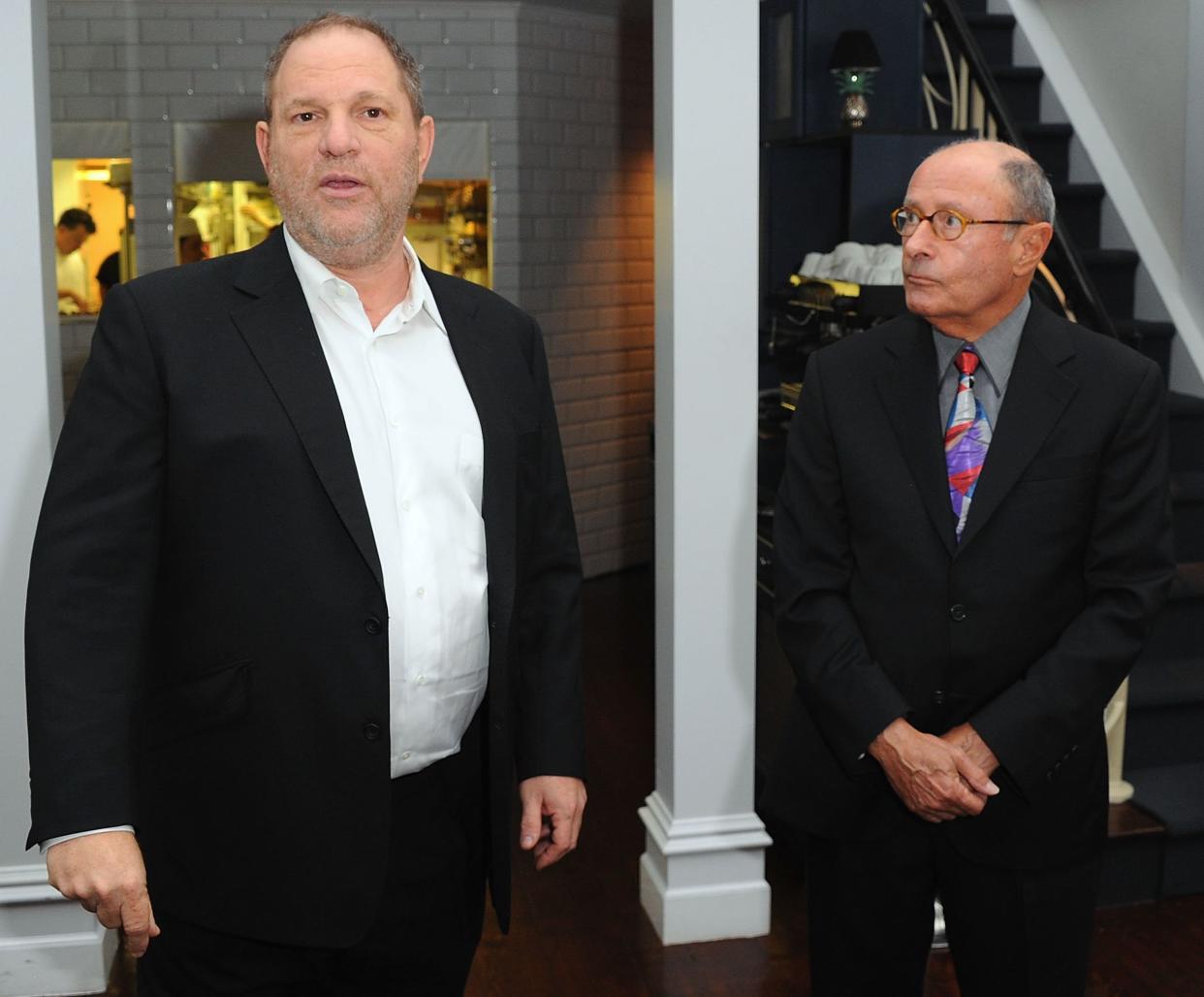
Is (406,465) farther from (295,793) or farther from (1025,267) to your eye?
(1025,267)

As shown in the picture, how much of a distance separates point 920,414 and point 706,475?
1.22 metres

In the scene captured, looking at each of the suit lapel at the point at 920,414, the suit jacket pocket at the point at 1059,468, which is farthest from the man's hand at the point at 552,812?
the suit jacket pocket at the point at 1059,468

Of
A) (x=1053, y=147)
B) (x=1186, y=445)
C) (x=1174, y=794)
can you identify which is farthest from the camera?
(x=1053, y=147)

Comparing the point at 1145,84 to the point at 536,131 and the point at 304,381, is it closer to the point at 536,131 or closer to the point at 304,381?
the point at 536,131

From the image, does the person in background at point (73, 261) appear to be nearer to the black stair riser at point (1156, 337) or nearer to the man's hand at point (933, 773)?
the black stair riser at point (1156, 337)

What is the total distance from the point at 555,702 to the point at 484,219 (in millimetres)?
5555

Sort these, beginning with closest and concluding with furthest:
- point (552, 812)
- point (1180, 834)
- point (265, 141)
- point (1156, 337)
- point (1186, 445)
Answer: point (265, 141) → point (552, 812) → point (1180, 834) → point (1186, 445) → point (1156, 337)

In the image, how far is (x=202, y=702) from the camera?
167 cm

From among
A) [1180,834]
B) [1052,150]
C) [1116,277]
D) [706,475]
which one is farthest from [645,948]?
[1052,150]

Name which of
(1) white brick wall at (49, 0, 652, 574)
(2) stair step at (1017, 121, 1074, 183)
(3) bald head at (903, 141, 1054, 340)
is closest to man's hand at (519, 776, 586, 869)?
(3) bald head at (903, 141, 1054, 340)

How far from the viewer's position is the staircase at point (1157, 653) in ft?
11.8

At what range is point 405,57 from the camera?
1801 millimetres

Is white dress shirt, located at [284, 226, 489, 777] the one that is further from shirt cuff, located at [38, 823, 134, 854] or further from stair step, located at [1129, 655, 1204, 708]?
stair step, located at [1129, 655, 1204, 708]

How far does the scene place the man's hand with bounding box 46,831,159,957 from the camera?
1.51 meters
